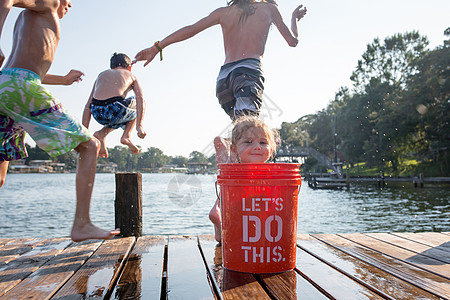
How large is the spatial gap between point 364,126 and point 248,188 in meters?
40.7

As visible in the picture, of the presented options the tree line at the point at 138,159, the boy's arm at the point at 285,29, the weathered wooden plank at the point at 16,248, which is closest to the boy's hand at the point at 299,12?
the boy's arm at the point at 285,29

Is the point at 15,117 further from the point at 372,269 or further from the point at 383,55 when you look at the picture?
the point at 383,55

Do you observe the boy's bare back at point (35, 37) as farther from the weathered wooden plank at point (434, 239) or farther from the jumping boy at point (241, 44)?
the weathered wooden plank at point (434, 239)

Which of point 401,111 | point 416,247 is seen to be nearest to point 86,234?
point 416,247

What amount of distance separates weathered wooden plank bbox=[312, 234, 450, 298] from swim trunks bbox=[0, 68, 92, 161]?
1.93 metres

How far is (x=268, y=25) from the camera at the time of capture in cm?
320

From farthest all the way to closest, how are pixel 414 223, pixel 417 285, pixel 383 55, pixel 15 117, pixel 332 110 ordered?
pixel 332 110
pixel 383 55
pixel 414 223
pixel 15 117
pixel 417 285

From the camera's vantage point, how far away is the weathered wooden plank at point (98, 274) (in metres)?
1.82

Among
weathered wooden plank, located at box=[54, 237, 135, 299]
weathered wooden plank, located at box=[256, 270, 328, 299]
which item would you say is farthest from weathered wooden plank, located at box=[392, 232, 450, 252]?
weathered wooden plank, located at box=[54, 237, 135, 299]

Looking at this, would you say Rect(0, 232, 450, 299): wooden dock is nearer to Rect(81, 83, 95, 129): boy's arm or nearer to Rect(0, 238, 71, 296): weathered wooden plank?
Rect(0, 238, 71, 296): weathered wooden plank

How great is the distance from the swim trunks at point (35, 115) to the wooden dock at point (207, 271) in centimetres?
74

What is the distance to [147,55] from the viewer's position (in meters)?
3.10

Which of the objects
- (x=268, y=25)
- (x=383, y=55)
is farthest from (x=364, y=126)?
(x=268, y=25)

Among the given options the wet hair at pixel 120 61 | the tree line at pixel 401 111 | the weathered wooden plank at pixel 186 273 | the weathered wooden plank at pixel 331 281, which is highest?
the tree line at pixel 401 111
